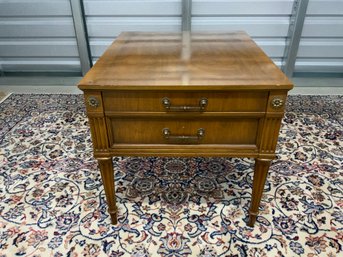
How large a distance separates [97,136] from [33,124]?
1.51 metres

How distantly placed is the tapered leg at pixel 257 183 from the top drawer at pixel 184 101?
0.27m

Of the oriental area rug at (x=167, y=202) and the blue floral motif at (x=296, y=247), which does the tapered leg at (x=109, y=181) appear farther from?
the blue floral motif at (x=296, y=247)

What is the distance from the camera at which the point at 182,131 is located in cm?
109

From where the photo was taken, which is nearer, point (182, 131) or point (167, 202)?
point (182, 131)

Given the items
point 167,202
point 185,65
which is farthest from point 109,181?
point 185,65

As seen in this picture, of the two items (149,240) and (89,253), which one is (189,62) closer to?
(149,240)

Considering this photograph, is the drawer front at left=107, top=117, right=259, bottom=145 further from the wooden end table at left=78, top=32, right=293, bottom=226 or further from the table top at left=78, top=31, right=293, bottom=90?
the table top at left=78, top=31, right=293, bottom=90

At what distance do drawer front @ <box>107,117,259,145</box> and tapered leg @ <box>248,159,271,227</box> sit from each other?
0.12 meters

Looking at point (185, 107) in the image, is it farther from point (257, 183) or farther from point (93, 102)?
point (257, 183)

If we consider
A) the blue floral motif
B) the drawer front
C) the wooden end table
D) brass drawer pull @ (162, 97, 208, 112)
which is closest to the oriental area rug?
the blue floral motif

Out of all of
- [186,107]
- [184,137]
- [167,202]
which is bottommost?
[167,202]

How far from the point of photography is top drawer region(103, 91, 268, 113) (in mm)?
993

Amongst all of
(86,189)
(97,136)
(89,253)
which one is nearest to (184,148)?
(97,136)

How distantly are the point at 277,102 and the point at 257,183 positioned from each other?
0.42 m
